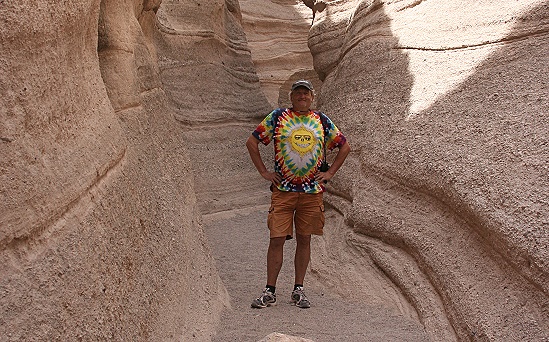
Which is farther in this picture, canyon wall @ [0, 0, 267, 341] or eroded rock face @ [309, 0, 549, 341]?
eroded rock face @ [309, 0, 549, 341]

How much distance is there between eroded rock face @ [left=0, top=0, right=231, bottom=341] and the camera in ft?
6.87

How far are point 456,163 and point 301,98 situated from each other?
1.03m

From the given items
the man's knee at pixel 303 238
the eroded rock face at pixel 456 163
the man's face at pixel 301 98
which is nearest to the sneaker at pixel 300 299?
the man's knee at pixel 303 238

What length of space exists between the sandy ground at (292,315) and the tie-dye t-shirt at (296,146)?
0.78m

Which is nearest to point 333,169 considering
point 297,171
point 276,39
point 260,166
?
point 297,171

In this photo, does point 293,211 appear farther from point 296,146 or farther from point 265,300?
point 265,300

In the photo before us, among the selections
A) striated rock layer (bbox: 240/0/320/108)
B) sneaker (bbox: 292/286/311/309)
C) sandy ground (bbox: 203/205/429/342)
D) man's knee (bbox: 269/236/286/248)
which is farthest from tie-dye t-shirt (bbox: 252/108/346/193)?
striated rock layer (bbox: 240/0/320/108)

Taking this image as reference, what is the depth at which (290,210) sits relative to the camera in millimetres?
4035

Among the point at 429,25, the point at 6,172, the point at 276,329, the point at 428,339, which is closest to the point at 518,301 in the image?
the point at 428,339

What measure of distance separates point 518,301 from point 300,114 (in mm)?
1667

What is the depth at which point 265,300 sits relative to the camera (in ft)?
13.4

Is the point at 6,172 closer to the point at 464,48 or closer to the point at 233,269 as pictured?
the point at 233,269

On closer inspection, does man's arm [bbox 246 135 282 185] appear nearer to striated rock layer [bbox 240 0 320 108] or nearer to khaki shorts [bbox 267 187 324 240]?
khaki shorts [bbox 267 187 324 240]

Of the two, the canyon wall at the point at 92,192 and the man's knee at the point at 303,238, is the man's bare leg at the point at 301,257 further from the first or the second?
the canyon wall at the point at 92,192
